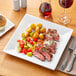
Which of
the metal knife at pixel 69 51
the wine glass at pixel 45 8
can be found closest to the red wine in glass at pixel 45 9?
the wine glass at pixel 45 8

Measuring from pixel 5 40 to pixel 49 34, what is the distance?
40 cm

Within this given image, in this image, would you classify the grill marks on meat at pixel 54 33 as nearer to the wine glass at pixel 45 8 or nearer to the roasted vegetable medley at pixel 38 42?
the roasted vegetable medley at pixel 38 42

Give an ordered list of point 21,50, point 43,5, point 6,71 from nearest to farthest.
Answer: point 6,71 → point 21,50 → point 43,5

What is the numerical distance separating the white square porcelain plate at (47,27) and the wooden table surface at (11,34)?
5 centimetres

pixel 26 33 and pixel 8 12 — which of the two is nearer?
pixel 26 33

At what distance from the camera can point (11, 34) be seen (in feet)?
7.22

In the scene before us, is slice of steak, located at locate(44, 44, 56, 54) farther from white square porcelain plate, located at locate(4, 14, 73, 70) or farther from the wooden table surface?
the wooden table surface

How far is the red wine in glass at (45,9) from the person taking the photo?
7.50ft

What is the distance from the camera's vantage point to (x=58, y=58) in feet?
6.42

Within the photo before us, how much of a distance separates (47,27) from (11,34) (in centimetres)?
35

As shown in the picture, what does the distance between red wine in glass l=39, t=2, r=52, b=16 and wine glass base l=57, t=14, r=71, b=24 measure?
12 cm

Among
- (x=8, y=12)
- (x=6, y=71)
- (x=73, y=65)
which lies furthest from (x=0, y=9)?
(x=73, y=65)

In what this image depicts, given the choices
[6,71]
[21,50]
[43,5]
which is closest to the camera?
[6,71]

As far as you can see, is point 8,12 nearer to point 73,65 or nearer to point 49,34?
point 49,34
